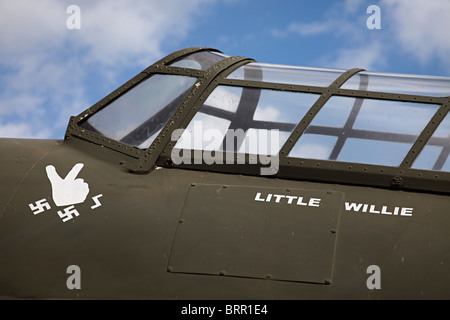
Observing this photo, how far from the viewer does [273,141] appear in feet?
20.5

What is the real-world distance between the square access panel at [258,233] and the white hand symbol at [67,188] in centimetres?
93

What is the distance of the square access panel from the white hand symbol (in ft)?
3.04

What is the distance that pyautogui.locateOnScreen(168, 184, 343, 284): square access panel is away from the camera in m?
5.30

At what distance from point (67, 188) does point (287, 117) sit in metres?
2.01

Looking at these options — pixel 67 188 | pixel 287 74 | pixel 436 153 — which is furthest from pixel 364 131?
pixel 67 188

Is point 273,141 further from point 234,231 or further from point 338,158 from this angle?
point 234,231

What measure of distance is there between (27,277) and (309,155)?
2.50m

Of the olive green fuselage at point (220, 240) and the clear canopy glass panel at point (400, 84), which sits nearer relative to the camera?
the olive green fuselage at point (220, 240)

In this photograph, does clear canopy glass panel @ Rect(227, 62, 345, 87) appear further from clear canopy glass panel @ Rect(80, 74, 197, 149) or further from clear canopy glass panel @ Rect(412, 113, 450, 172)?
clear canopy glass panel @ Rect(412, 113, 450, 172)

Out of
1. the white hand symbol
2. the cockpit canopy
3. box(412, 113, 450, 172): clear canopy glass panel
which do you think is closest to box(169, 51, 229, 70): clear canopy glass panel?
the cockpit canopy

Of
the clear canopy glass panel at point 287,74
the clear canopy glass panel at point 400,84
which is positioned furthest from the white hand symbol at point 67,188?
the clear canopy glass panel at point 400,84

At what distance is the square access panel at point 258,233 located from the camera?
5.30 metres

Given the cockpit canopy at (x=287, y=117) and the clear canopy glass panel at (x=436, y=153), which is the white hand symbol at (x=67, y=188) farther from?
the clear canopy glass panel at (x=436, y=153)

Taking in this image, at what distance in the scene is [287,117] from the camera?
6.39 metres
